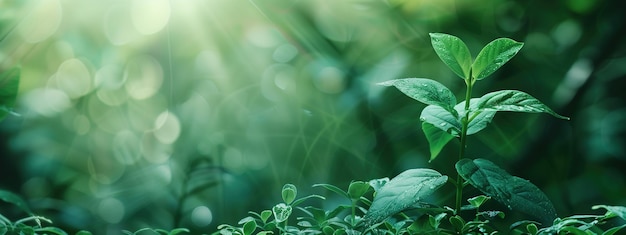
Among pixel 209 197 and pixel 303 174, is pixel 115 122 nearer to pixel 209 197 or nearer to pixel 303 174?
pixel 209 197

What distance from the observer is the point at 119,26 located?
1.20m

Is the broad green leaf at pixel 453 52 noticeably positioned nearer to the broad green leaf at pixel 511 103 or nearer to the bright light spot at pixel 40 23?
the broad green leaf at pixel 511 103

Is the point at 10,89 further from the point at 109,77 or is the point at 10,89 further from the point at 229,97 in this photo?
the point at 229,97

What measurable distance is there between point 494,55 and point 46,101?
3.01 ft

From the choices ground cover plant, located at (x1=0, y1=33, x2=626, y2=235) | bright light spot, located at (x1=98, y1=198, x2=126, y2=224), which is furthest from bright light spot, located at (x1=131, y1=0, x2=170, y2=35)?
ground cover plant, located at (x1=0, y1=33, x2=626, y2=235)

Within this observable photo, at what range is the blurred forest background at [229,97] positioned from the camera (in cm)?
112

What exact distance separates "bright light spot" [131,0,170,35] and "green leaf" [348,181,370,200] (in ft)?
2.13

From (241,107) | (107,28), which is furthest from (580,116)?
(107,28)

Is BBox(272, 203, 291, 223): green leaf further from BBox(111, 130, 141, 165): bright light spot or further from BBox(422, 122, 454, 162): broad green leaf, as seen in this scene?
BBox(111, 130, 141, 165): bright light spot

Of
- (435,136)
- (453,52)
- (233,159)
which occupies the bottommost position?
(233,159)

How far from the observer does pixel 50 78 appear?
3.88 ft

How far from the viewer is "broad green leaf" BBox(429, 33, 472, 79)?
2.18 feet

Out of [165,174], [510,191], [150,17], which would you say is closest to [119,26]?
[150,17]

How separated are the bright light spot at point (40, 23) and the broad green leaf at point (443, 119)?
87 cm
